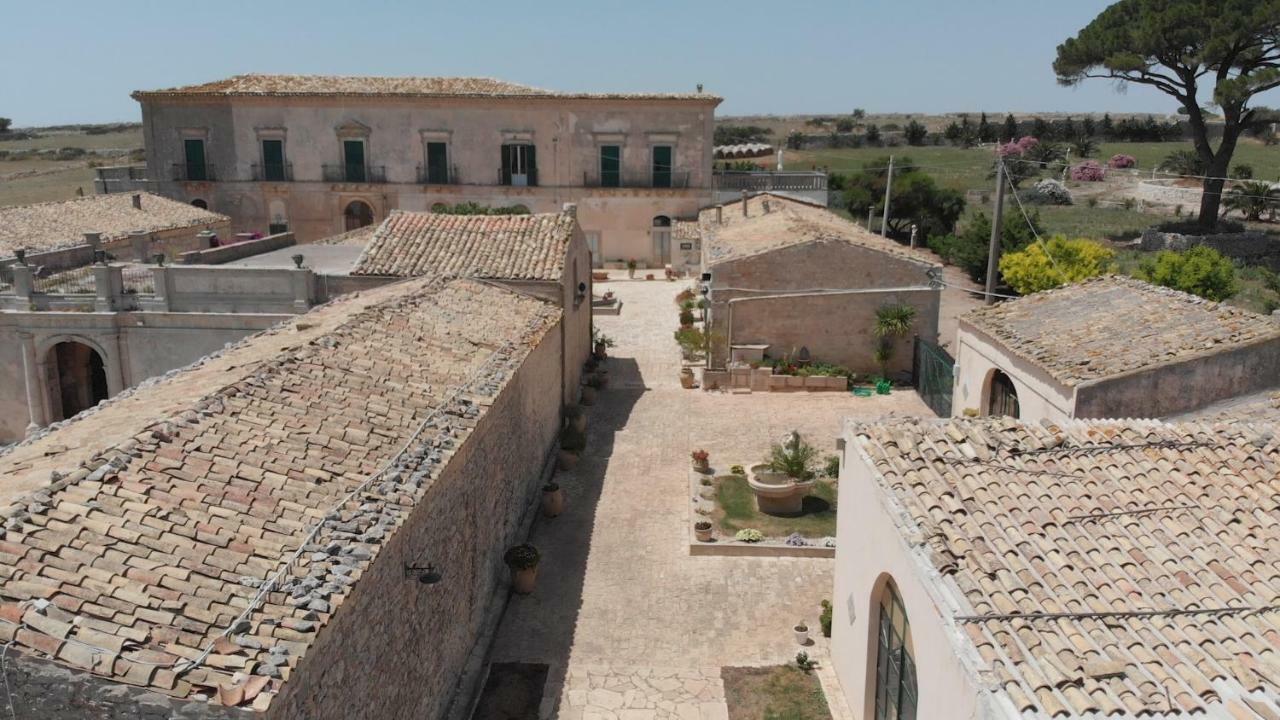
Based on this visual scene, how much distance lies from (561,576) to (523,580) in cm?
83

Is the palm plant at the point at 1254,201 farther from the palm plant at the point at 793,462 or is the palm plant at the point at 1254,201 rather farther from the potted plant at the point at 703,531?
the potted plant at the point at 703,531

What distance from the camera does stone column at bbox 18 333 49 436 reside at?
19.7m

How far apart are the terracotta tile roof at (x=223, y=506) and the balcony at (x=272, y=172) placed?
3283 cm

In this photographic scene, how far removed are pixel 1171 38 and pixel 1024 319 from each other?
1130 inches

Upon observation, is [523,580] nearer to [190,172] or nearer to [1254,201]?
[190,172]

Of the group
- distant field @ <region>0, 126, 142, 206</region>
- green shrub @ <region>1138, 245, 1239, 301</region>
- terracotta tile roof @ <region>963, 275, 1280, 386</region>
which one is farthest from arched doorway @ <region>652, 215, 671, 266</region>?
distant field @ <region>0, 126, 142, 206</region>

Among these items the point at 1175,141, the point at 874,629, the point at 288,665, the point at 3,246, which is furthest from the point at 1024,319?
the point at 1175,141

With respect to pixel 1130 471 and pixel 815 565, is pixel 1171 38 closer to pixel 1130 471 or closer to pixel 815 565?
pixel 815 565

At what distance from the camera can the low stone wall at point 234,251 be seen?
2258cm

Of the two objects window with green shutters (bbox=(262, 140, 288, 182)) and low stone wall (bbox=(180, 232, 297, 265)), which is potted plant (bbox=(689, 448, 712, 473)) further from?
window with green shutters (bbox=(262, 140, 288, 182))

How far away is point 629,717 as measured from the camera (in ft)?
34.8

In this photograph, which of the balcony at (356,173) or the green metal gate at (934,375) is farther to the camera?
the balcony at (356,173)

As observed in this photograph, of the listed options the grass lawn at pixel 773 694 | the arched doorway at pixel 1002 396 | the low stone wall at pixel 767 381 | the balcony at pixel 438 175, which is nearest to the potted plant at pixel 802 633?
the grass lawn at pixel 773 694

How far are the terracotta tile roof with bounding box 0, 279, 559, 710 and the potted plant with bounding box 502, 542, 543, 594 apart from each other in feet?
8.07
